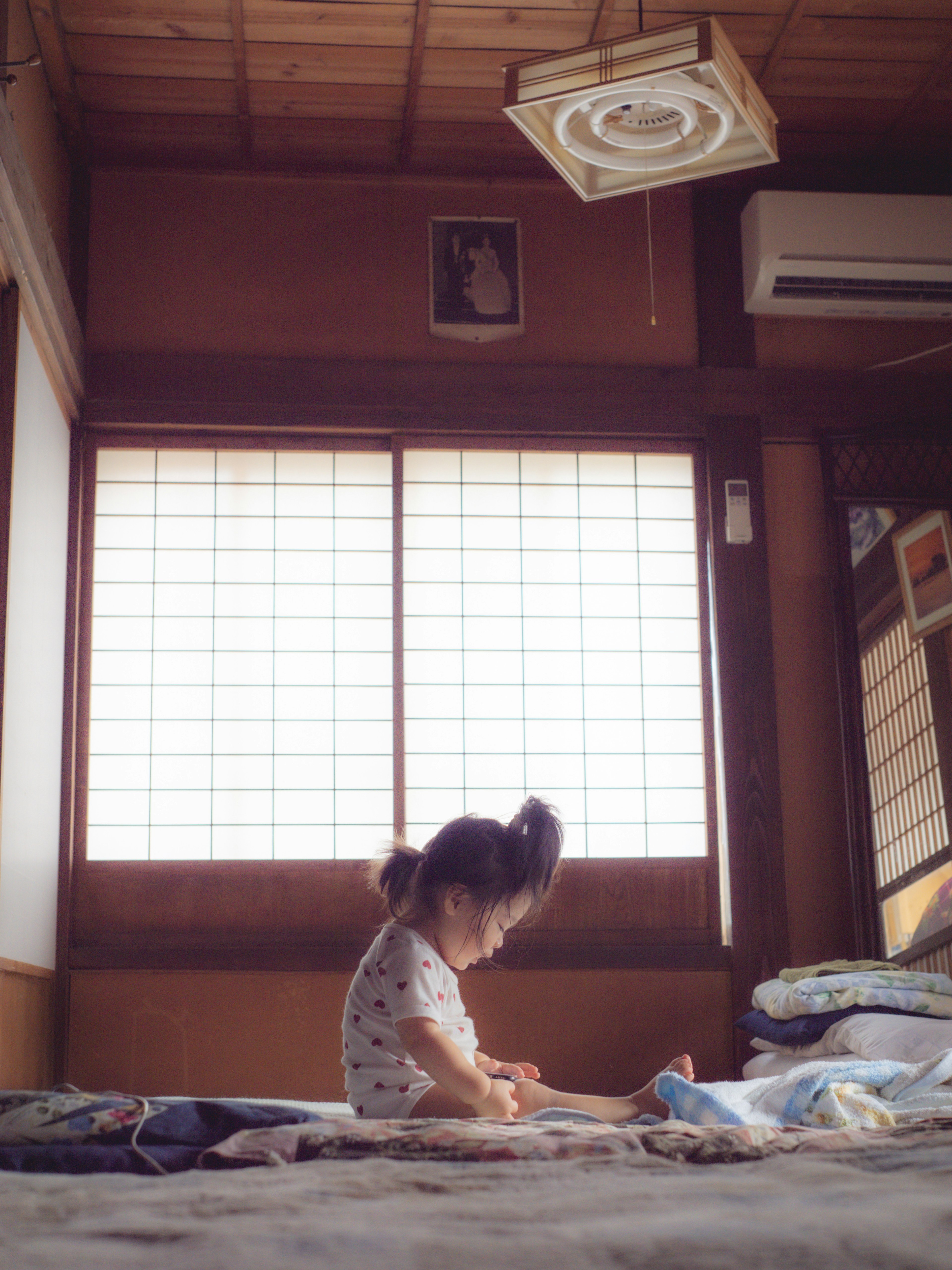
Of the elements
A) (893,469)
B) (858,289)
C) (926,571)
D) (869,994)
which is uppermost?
(858,289)

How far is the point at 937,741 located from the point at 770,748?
901 mm

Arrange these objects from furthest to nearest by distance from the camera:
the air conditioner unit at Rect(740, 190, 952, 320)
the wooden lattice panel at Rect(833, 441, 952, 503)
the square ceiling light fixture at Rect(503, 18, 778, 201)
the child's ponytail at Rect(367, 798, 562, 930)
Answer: the wooden lattice panel at Rect(833, 441, 952, 503), the air conditioner unit at Rect(740, 190, 952, 320), the square ceiling light fixture at Rect(503, 18, 778, 201), the child's ponytail at Rect(367, 798, 562, 930)

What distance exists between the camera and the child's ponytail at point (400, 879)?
2.47 m

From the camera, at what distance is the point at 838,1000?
10.9ft

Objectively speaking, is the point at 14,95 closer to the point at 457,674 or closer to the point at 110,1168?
the point at 457,674

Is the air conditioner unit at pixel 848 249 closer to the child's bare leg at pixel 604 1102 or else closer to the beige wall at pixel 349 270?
the beige wall at pixel 349 270

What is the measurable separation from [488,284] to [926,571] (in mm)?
2024

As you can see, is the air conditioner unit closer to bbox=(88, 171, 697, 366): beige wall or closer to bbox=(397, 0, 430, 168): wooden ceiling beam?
bbox=(88, 171, 697, 366): beige wall

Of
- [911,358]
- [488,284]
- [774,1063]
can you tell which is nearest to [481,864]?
[774,1063]

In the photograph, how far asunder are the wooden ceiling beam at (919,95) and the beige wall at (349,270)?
78 cm

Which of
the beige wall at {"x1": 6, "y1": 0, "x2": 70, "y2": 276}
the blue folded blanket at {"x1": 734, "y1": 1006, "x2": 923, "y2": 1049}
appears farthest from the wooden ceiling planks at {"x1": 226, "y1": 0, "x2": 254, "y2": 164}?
the blue folded blanket at {"x1": 734, "y1": 1006, "x2": 923, "y2": 1049}

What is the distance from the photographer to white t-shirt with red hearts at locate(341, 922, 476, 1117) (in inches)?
89.5

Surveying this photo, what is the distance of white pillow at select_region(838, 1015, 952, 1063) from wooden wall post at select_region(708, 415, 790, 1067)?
952mm

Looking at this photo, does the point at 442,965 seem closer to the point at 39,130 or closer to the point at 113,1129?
the point at 113,1129
